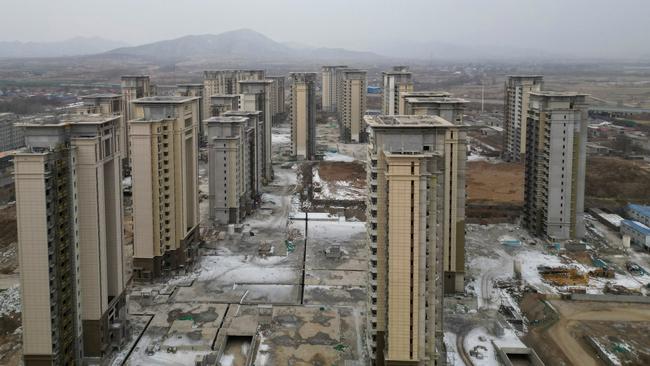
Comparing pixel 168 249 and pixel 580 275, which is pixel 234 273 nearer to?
pixel 168 249

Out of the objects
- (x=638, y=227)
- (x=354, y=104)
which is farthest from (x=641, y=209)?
(x=354, y=104)

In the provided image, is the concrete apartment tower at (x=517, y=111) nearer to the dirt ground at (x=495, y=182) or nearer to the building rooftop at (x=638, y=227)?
the dirt ground at (x=495, y=182)

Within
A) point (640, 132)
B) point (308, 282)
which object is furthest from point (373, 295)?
point (640, 132)

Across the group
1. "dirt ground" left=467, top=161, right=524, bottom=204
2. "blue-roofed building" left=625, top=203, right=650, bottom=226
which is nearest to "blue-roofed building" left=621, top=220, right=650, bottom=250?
"blue-roofed building" left=625, top=203, right=650, bottom=226

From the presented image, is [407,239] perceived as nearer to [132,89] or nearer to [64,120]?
[64,120]

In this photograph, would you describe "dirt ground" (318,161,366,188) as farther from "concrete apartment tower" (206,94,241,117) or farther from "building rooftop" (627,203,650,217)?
"building rooftop" (627,203,650,217)

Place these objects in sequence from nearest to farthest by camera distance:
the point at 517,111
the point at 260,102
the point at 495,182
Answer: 1. the point at 260,102
2. the point at 495,182
3. the point at 517,111

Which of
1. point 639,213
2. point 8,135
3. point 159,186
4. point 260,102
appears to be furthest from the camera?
point 8,135
